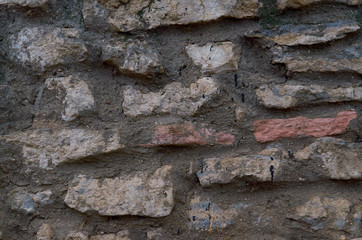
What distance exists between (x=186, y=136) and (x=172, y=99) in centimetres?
12

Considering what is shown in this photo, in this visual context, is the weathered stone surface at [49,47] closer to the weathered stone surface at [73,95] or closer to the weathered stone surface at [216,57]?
the weathered stone surface at [73,95]

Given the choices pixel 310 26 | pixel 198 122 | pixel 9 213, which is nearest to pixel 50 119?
pixel 9 213

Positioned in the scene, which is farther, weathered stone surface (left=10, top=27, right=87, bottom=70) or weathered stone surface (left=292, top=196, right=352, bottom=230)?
weathered stone surface (left=10, top=27, right=87, bottom=70)

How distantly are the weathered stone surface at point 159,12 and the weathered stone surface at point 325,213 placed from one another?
0.60 meters

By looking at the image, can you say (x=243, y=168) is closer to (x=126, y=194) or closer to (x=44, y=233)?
(x=126, y=194)

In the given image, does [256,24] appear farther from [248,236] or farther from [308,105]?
[248,236]

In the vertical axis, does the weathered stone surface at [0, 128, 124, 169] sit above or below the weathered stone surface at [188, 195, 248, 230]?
above

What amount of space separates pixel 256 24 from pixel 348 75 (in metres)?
0.32

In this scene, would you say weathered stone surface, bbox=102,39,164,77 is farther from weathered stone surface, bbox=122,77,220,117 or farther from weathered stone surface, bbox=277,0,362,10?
weathered stone surface, bbox=277,0,362,10

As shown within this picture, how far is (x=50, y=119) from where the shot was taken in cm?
131

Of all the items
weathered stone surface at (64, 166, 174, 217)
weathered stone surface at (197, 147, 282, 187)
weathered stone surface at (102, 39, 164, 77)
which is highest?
weathered stone surface at (102, 39, 164, 77)

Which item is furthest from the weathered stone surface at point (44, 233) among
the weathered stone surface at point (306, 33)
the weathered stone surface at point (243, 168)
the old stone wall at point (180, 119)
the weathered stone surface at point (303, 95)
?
the weathered stone surface at point (306, 33)

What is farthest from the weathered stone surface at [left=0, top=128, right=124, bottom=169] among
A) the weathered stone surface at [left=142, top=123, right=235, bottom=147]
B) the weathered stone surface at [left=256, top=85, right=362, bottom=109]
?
the weathered stone surface at [left=256, top=85, right=362, bottom=109]

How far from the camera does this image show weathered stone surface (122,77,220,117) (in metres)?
1.29
